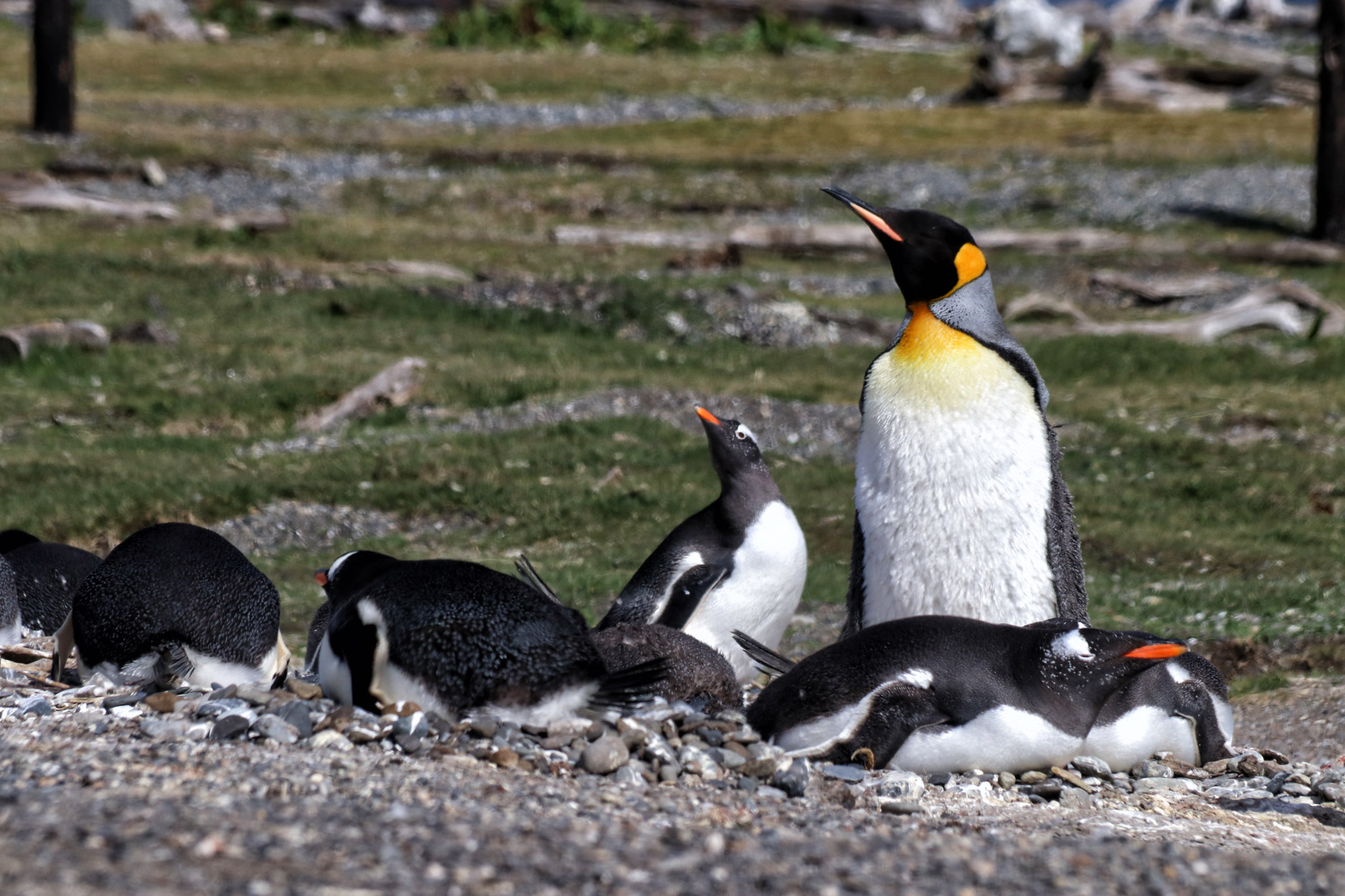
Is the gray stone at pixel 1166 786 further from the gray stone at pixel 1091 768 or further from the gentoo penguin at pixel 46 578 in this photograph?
the gentoo penguin at pixel 46 578

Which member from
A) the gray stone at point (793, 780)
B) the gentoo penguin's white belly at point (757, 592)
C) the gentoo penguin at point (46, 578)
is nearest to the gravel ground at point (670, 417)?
the gentoo penguin at point (46, 578)

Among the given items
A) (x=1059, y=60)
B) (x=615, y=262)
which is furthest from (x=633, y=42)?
(x=615, y=262)

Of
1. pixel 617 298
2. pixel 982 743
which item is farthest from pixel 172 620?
pixel 617 298

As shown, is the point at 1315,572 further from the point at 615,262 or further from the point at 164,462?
the point at 615,262

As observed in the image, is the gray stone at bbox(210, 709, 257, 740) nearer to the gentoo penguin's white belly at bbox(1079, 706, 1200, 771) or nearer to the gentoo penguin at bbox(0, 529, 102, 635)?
the gentoo penguin's white belly at bbox(1079, 706, 1200, 771)

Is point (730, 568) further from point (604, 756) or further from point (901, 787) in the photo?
point (604, 756)

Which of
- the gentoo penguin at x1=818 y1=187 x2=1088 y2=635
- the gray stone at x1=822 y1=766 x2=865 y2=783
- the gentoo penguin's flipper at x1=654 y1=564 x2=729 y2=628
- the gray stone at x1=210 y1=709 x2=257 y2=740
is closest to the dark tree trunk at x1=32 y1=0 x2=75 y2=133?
the gentoo penguin's flipper at x1=654 y1=564 x2=729 y2=628

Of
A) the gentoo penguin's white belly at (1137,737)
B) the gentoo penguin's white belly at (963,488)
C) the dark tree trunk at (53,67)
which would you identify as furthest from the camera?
the dark tree trunk at (53,67)

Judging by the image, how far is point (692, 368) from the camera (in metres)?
15.9

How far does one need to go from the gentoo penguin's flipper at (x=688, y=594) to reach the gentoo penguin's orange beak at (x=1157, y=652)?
2.07m

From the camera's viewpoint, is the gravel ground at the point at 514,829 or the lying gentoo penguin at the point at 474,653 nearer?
the gravel ground at the point at 514,829

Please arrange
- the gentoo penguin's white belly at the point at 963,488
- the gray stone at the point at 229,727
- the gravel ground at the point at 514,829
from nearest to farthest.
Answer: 1. the gravel ground at the point at 514,829
2. the gray stone at the point at 229,727
3. the gentoo penguin's white belly at the point at 963,488

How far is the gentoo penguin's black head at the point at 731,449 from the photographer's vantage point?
7.18 meters

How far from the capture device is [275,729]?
4.56 meters
